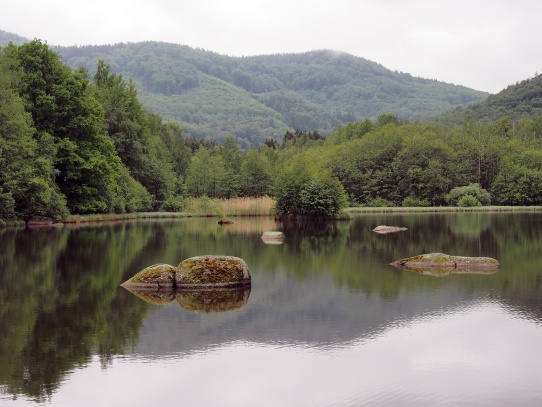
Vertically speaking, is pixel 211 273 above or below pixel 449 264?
above

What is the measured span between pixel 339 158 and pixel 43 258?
86149 mm

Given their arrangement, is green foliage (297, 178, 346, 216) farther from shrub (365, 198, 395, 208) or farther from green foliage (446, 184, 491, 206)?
green foliage (446, 184, 491, 206)

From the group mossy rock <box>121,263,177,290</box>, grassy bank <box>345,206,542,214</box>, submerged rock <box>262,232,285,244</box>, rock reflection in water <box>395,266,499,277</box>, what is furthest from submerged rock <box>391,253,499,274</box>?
grassy bank <box>345,206,542,214</box>

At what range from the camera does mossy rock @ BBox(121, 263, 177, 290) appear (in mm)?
21062

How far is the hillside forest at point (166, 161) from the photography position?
53.1 metres

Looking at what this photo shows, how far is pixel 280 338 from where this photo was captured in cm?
1448

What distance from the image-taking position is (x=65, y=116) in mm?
59094

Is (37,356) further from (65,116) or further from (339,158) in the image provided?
(339,158)

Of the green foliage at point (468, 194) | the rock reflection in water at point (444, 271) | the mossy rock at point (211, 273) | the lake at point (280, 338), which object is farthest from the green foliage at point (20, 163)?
the green foliage at point (468, 194)

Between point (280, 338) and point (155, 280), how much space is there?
7809 mm

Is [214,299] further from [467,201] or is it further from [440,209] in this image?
[467,201]

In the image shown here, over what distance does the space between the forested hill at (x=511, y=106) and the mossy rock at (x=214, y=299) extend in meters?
160

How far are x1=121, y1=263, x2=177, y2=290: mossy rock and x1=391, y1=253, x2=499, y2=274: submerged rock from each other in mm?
10369

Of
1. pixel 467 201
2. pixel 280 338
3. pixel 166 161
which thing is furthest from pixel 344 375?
pixel 467 201
